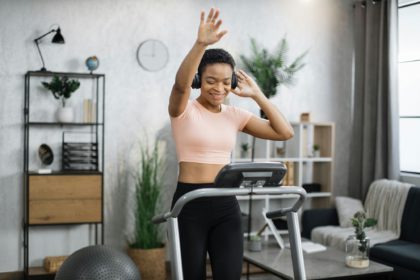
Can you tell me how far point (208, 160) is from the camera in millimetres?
2363

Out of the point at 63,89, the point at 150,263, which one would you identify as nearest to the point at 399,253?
the point at 150,263

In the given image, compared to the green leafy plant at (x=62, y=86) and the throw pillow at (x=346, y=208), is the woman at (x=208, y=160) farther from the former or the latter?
the throw pillow at (x=346, y=208)

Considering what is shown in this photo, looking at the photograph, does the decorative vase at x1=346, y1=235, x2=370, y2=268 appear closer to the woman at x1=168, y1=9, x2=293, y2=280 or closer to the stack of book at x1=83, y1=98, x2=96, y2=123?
the woman at x1=168, y1=9, x2=293, y2=280

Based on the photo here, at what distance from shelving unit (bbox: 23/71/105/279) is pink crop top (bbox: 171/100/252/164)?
2663 mm

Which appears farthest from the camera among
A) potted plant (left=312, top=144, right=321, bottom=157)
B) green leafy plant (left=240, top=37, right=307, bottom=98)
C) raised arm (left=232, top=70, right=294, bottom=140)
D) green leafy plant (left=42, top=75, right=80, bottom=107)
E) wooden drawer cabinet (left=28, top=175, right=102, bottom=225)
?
potted plant (left=312, top=144, right=321, bottom=157)

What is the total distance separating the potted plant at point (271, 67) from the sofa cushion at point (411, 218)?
148 cm

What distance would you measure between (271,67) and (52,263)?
259 centimetres

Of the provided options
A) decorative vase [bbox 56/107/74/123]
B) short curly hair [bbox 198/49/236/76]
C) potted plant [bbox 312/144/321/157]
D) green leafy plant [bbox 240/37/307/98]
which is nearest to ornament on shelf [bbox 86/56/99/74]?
decorative vase [bbox 56/107/74/123]

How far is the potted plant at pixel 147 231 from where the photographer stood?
5.00 meters

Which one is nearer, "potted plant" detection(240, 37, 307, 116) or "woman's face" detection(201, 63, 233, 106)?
"woman's face" detection(201, 63, 233, 106)

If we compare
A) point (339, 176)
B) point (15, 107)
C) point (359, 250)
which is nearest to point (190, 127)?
point (359, 250)

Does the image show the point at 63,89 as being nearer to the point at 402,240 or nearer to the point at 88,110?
the point at 88,110

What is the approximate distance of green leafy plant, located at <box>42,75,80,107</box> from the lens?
492cm

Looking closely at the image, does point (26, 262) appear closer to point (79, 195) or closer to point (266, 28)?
point (79, 195)
